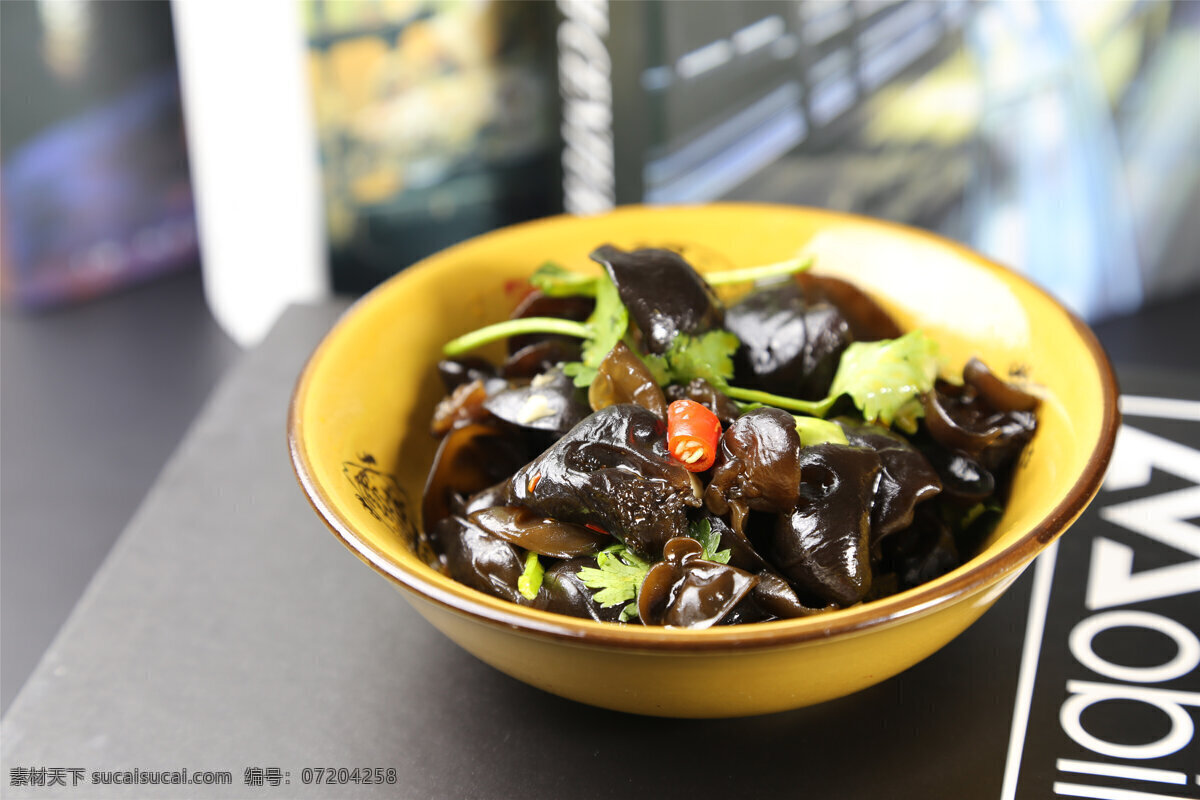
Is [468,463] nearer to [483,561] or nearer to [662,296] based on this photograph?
[483,561]

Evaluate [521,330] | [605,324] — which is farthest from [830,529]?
[521,330]

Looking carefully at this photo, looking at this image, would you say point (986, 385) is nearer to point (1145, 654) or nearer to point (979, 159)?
point (1145, 654)

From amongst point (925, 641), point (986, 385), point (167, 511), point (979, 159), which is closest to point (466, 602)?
A: point (925, 641)

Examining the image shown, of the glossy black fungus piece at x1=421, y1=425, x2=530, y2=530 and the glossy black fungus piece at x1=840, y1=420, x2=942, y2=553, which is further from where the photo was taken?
the glossy black fungus piece at x1=421, y1=425, x2=530, y2=530

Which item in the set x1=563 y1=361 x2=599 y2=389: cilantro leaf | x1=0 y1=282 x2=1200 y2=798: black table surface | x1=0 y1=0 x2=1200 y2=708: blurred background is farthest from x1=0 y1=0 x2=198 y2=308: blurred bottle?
x1=563 y1=361 x2=599 y2=389: cilantro leaf

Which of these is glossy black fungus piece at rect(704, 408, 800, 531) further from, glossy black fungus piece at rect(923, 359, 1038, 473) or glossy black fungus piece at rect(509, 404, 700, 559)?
glossy black fungus piece at rect(923, 359, 1038, 473)

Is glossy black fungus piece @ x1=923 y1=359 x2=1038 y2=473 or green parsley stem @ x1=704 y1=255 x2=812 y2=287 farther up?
green parsley stem @ x1=704 y1=255 x2=812 y2=287
